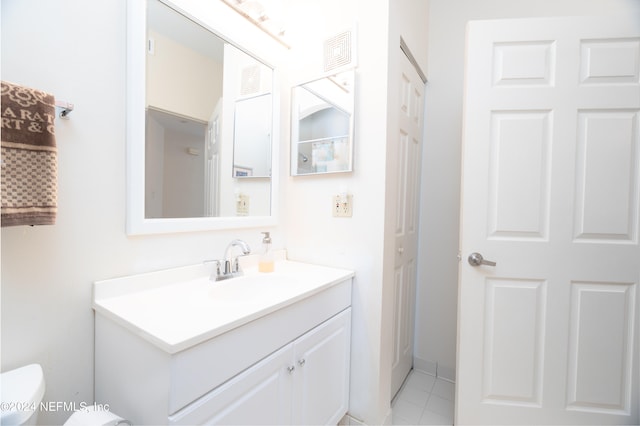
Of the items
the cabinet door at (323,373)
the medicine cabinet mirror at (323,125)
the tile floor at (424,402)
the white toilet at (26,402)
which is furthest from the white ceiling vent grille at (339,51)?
the tile floor at (424,402)

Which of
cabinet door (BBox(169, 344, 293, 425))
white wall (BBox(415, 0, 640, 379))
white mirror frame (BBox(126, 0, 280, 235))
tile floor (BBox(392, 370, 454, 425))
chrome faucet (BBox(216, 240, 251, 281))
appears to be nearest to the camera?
cabinet door (BBox(169, 344, 293, 425))

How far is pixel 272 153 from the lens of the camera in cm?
161

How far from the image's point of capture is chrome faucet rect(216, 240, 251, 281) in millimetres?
1214

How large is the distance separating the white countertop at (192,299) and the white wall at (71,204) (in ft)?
0.25

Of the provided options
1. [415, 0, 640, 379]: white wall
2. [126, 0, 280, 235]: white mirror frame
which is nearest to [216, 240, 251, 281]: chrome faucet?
[126, 0, 280, 235]: white mirror frame

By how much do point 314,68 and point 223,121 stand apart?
1.99 feet

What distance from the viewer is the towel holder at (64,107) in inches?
32.0

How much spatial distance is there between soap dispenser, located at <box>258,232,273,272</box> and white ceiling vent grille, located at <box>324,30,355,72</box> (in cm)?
97

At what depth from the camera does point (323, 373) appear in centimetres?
121

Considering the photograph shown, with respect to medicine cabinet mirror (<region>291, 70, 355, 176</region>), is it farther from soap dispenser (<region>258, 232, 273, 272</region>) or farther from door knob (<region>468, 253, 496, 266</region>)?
door knob (<region>468, 253, 496, 266</region>)

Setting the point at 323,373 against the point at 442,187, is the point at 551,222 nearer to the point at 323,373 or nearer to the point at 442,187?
the point at 442,187

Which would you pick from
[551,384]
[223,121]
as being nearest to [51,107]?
[223,121]

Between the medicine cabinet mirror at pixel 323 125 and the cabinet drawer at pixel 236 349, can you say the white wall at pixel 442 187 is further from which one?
the cabinet drawer at pixel 236 349

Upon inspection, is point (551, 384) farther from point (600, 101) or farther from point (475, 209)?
point (600, 101)
